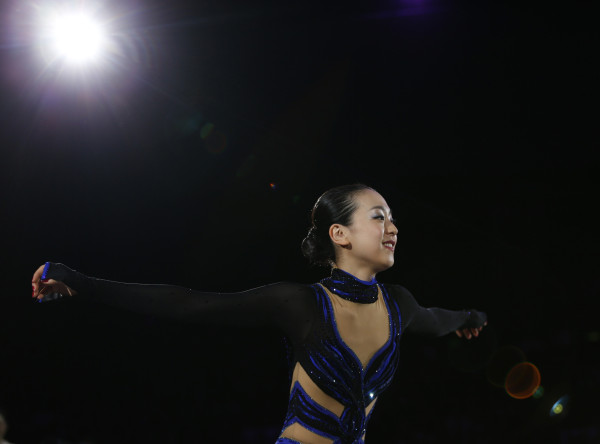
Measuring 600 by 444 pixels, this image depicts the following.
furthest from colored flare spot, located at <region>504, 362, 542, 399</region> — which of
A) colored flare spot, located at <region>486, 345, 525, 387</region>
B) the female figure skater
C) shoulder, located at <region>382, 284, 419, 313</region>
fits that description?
the female figure skater

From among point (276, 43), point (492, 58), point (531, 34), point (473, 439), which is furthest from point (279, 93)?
point (473, 439)

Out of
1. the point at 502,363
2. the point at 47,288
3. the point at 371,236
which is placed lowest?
the point at 47,288

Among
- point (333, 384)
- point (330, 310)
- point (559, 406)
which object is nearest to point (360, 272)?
point (330, 310)

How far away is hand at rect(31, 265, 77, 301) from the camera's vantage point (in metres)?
1.50

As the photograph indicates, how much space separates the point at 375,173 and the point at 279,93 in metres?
1.29

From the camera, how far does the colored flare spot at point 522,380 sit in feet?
17.0

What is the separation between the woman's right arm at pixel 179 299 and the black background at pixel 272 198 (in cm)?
265

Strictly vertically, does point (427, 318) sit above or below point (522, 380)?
below

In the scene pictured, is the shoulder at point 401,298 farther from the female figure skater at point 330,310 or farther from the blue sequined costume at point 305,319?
the blue sequined costume at point 305,319

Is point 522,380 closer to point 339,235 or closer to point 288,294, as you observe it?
point 339,235

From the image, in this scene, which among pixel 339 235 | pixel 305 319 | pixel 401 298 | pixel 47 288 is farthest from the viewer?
pixel 401 298

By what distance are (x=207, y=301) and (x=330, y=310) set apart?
0.39 metres

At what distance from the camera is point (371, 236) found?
1.71 m

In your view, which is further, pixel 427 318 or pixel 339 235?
pixel 427 318
